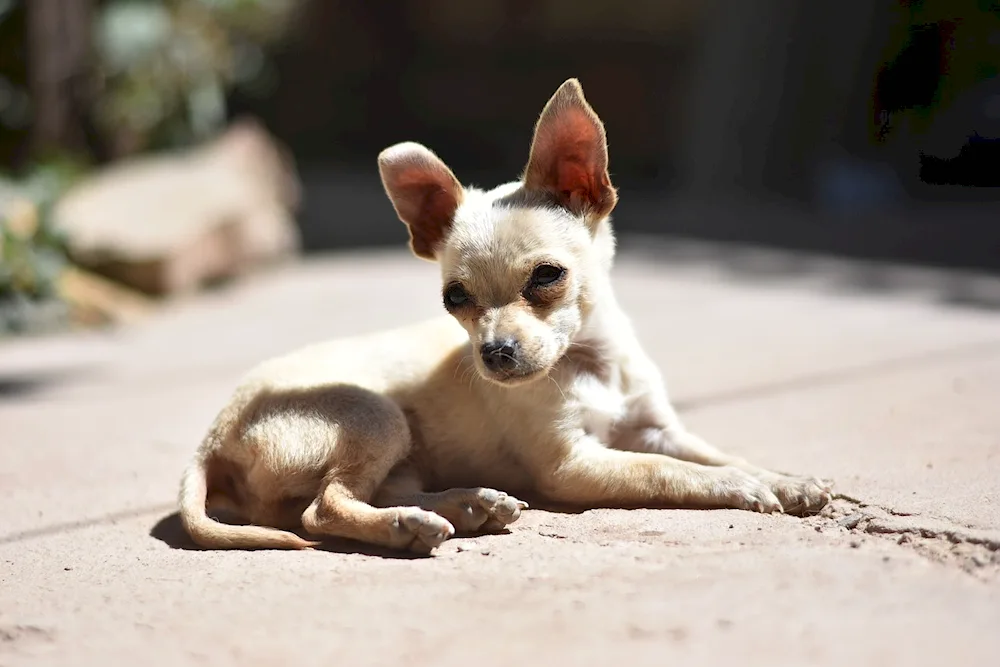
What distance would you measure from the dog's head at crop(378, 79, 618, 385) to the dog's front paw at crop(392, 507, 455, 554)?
1.56 ft

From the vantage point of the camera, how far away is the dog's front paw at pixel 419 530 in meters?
3.31

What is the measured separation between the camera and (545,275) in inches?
143

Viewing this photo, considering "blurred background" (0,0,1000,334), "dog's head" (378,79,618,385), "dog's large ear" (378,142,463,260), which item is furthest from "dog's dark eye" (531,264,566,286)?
"blurred background" (0,0,1000,334)

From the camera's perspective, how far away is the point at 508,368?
11.3ft

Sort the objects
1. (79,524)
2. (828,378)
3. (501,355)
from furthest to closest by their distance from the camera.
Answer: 1. (828,378)
2. (79,524)
3. (501,355)

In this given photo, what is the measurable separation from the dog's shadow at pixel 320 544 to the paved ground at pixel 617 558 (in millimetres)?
19

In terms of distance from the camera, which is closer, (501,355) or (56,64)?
(501,355)

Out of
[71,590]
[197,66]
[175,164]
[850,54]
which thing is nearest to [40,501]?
[71,590]

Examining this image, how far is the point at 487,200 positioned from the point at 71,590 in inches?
72.4

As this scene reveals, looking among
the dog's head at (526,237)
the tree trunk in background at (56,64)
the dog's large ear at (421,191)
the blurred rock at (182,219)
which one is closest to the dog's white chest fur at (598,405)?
the dog's head at (526,237)

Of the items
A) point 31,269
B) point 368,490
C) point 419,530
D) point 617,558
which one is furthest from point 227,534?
point 31,269

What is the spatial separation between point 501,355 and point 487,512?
50 cm

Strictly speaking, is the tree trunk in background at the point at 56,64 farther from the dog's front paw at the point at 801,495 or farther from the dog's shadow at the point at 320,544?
the dog's front paw at the point at 801,495

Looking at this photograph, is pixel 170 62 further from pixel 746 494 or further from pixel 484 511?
pixel 746 494
